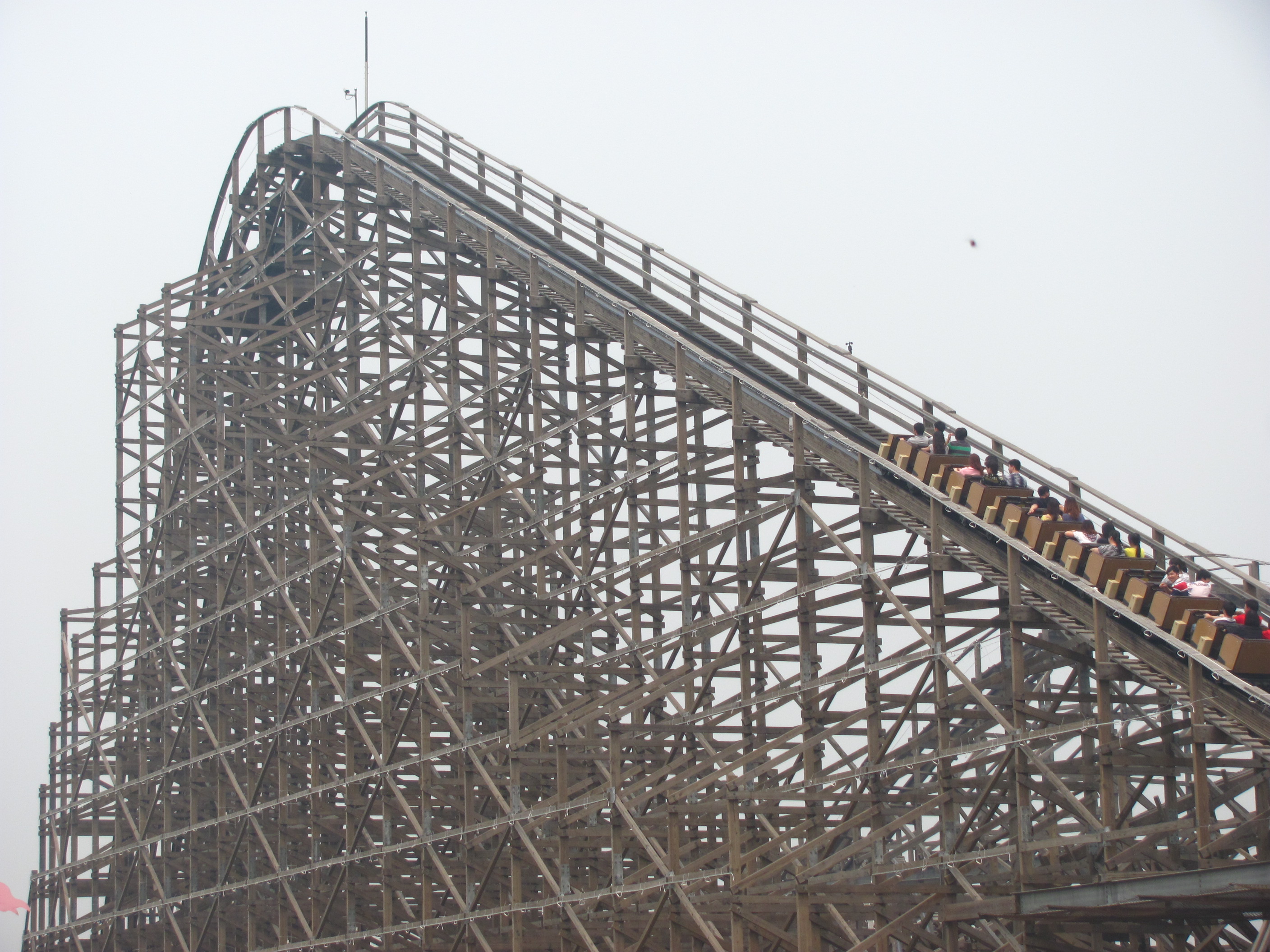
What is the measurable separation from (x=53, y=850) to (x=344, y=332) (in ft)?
54.2

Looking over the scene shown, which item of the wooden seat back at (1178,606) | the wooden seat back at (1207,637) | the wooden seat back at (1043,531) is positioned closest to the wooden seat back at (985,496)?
the wooden seat back at (1043,531)

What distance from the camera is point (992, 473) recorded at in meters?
23.5

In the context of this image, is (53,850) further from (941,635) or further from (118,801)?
(941,635)

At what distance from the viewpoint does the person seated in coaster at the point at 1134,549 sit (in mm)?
20859

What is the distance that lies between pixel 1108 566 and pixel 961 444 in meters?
4.02

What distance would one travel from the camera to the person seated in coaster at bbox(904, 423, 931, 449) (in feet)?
79.2

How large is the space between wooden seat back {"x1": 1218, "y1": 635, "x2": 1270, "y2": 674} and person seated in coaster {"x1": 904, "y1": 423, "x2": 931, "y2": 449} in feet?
19.5

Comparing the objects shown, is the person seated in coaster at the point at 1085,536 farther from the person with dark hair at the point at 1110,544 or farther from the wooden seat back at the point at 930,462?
Result: the wooden seat back at the point at 930,462

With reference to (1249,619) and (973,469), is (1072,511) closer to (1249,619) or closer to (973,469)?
(973,469)

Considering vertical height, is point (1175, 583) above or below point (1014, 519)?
below

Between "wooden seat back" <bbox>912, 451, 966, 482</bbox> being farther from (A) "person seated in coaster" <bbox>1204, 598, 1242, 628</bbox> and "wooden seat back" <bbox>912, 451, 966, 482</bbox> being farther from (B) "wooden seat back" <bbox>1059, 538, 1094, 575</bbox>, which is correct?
Answer: (A) "person seated in coaster" <bbox>1204, 598, 1242, 628</bbox>

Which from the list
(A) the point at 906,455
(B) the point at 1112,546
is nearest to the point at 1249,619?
(B) the point at 1112,546

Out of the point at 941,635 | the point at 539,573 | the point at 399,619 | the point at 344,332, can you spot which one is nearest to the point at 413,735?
the point at 399,619

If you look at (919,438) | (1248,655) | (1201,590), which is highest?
(919,438)
